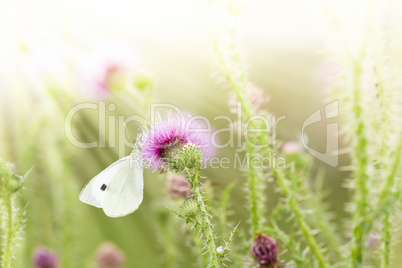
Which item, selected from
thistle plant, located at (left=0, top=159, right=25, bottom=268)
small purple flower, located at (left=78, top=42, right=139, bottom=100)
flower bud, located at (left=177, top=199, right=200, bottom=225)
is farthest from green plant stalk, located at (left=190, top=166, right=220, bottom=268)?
small purple flower, located at (left=78, top=42, right=139, bottom=100)

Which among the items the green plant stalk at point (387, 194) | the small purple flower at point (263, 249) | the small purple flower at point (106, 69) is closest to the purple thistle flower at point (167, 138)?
→ the small purple flower at point (263, 249)

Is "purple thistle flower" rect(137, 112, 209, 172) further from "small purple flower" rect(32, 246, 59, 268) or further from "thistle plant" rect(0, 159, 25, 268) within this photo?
"small purple flower" rect(32, 246, 59, 268)

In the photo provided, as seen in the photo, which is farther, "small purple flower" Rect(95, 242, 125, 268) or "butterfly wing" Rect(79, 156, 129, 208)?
"small purple flower" Rect(95, 242, 125, 268)

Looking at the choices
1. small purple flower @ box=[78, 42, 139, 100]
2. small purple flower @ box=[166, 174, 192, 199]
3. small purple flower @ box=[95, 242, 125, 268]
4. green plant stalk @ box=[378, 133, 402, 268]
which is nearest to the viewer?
green plant stalk @ box=[378, 133, 402, 268]

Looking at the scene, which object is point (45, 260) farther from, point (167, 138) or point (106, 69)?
point (167, 138)

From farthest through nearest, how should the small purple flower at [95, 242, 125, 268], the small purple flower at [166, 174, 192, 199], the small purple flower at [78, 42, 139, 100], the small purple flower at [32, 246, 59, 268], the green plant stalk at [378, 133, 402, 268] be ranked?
1. the small purple flower at [95, 242, 125, 268]
2. the small purple flower at [32, 246, 59, 268]
3. the small purple flower at [78, 42, 139, 100]
4. the small purple flower at [166, 174, 192, 199]
5. the green plant stalk at [378, 133, 402, 268]

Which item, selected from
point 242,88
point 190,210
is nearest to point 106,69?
point 242,88

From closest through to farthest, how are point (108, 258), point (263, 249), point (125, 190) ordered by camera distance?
point (263, 249) → point (125, 190) → point (108, 258)
